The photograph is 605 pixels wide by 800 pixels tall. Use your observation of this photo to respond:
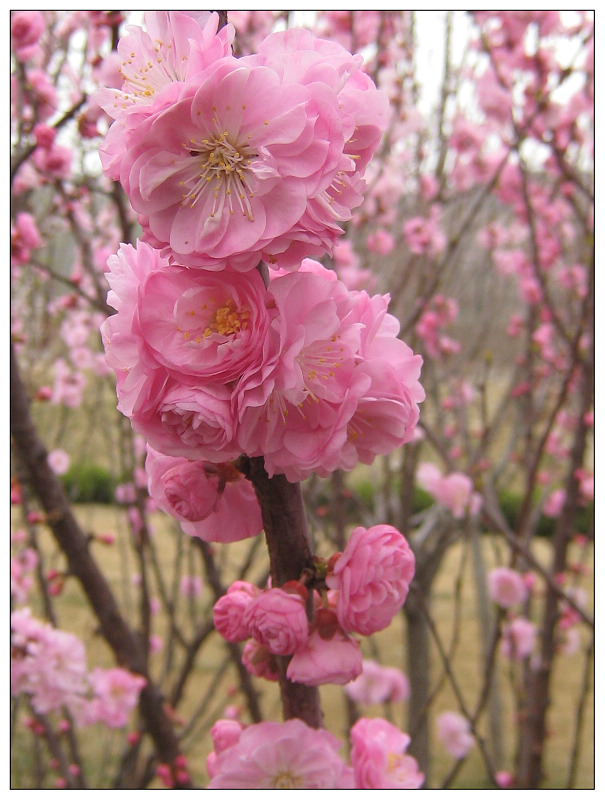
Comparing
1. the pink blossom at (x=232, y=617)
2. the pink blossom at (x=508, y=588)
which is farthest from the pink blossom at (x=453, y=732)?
the pink blossom at (x=232, y=617)

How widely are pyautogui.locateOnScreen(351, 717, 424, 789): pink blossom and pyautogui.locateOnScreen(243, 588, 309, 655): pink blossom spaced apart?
0.21 m

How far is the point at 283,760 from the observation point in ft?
2.21

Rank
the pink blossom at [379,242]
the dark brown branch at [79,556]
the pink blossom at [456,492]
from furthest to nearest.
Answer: the pink blossom at [379,242], the pink blossom at [456,492], the dark brown branch at [79,556]

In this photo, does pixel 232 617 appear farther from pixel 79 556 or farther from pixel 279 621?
pixel 79 556

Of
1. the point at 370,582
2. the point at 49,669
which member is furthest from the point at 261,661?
the point at 49,669

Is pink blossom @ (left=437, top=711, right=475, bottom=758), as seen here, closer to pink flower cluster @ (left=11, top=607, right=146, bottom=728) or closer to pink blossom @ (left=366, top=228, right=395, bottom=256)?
pink flower cluster @ (left=11, top=607, right=146, bottom=728)

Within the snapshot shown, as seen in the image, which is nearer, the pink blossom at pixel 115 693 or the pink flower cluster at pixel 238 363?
the pink flower cluster at pixel 238 363

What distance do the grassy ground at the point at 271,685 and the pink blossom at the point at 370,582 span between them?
104 centimetres

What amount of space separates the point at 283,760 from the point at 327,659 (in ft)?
0.45

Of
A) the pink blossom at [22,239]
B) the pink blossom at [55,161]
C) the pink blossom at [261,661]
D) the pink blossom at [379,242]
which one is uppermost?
the pink blossom at [379,242]

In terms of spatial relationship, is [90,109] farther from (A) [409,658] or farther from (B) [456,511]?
(A) [409,658]

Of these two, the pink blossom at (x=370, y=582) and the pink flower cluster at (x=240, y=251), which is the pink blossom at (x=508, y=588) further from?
the pink flower cluster at (x=240, y=251)

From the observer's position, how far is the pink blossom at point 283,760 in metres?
0.67

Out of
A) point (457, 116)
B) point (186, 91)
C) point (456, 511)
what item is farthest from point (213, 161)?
point (457, 116)
